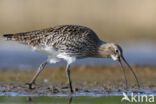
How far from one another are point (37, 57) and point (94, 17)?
875 cm

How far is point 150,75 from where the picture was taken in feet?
74.2

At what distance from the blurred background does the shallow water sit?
212cm

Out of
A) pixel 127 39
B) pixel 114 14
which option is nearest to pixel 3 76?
pixel 127 39

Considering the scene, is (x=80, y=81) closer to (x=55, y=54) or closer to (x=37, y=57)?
(x=55, y=54)

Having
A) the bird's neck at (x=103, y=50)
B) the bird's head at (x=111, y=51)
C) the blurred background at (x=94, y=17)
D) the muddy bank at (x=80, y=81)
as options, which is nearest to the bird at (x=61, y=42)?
the bird's head at (x=111, y=51)

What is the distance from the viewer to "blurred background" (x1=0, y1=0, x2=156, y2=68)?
33031 millimetres

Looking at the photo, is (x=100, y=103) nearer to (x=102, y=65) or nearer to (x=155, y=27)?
(x=102, y=65)

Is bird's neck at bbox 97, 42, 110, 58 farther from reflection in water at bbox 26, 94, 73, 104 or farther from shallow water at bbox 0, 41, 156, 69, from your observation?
shallow water at bbox 0, 41, 156, 69

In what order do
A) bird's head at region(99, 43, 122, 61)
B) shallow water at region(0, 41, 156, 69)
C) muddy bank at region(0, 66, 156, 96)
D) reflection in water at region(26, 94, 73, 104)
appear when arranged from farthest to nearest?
shallow water at region(0, 41, 156, 69) → bird's head at region(99, 43, 122, 61) → muddy bank at region(0, 66, 156, 96) → reflection in water at region(26, 94, 73, 104)

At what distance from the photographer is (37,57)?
26.4m

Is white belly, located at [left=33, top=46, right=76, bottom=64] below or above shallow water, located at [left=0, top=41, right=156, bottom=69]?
above

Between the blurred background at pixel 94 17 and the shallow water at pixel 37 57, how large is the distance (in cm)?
212

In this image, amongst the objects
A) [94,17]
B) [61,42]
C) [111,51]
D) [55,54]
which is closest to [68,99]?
[55,54]

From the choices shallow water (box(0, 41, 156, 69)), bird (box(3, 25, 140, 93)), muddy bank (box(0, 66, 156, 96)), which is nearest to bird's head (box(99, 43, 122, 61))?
bird (box(3, 25, 140, 93))
